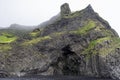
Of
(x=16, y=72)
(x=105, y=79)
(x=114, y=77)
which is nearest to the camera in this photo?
(x=105, y=79)

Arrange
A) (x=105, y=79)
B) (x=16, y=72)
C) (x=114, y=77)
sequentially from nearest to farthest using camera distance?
(x=105, y=79), (x=114, y=77), (x=16, y=72)

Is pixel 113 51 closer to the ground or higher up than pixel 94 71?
higher up

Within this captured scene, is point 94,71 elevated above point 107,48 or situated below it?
below

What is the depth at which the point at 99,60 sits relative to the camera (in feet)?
644

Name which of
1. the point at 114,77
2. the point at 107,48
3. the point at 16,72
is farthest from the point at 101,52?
the point at 16,72

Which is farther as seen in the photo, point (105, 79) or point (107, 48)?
point (107, 48)

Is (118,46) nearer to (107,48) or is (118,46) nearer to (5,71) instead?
(107,48)

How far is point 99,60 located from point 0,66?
63921 millimetres

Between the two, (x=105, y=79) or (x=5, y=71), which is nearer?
(x=105, y=79)

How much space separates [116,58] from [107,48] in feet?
35.5

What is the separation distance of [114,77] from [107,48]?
74.0 feet

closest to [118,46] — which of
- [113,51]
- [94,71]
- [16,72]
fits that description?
[113,51]

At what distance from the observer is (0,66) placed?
19650 centimetres

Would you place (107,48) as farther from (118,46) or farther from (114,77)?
(114,77)
